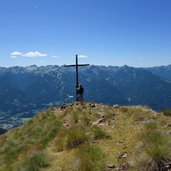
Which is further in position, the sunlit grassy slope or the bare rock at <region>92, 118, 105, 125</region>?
the bare rock at <region>92, 118, 105, 125</region>

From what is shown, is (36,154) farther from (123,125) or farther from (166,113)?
(166,113)

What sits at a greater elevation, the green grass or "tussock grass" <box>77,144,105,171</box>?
"tussock grass" <box>77,144,105,171</box>

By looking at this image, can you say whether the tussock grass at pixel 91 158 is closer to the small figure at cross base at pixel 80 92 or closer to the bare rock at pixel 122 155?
the bare rock at pixel 122 155

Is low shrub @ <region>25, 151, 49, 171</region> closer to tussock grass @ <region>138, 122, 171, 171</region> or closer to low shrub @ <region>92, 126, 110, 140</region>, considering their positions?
low shrub @ <region>92, 126, 110, 140</region>

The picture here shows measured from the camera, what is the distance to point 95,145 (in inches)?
646

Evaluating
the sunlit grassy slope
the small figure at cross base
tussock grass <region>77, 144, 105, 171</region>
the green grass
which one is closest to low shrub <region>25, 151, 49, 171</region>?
the sunlit grassy slope

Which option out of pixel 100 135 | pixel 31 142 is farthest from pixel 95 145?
pixel 31 142

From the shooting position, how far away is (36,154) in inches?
650

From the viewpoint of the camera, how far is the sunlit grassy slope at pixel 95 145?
42.0ft

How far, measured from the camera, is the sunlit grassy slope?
12805 mm

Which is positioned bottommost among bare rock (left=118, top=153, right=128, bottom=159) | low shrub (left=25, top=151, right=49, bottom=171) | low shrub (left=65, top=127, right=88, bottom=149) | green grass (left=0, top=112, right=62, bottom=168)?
green grass (left=0, top=112, right=62, bottom=168)

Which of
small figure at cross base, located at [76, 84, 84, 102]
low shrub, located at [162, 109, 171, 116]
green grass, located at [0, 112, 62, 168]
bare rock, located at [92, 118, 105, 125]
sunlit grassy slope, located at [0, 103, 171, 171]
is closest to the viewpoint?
sunlit grassy slope, located at [0, 103, 171, 171]

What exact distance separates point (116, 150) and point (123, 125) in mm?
5384

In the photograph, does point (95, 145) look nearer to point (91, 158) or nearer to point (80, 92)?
point (91, 158)
